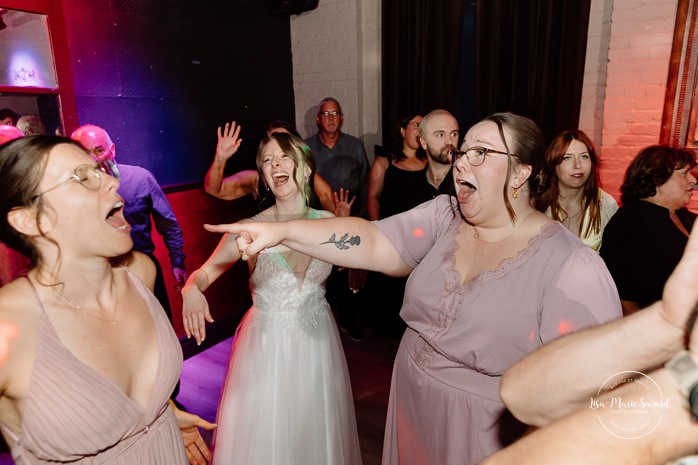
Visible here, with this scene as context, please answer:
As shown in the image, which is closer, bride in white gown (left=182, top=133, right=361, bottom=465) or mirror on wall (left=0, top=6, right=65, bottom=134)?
bride in white gown (left=182, top=133, right=361, bottom=465)

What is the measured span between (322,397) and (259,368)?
335mm

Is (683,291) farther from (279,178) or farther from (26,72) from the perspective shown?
(26,72)

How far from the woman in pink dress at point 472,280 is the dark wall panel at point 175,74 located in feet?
9.02

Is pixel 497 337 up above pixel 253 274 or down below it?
above

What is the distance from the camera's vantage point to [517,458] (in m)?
0.52

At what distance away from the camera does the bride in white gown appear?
82.4 inches

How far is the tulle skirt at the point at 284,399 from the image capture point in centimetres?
209

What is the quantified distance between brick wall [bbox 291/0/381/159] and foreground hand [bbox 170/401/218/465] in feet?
12.6

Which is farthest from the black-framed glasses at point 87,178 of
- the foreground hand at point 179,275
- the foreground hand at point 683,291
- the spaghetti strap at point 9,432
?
the foreground hand at point 179,275

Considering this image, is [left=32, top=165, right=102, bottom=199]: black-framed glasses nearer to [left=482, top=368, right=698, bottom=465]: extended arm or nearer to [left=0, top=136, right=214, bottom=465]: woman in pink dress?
[left=0, top=136, right=214, bottom=465]: woman in pink dress

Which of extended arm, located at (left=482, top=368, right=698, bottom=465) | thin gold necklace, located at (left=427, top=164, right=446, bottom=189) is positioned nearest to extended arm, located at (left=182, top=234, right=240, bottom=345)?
extended arm, located at (left=482, top=368, right=698, bottom=465)

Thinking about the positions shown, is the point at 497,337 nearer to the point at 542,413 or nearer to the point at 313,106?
the point at 542,413

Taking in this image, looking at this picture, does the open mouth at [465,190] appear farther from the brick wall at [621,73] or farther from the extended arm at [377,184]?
the brick wall at [621,73]

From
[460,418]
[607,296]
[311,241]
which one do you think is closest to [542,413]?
[607,296]
